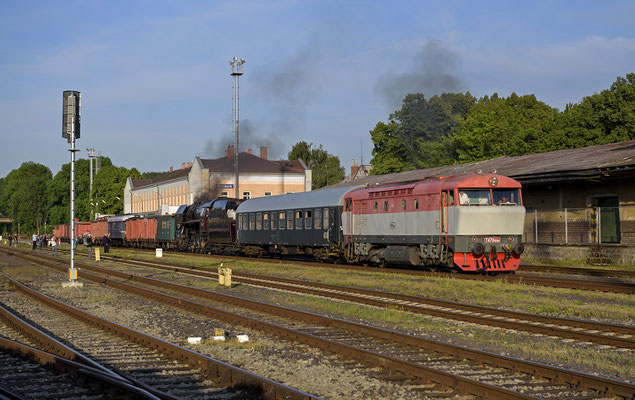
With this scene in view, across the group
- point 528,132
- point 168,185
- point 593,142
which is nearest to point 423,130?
point 528,132

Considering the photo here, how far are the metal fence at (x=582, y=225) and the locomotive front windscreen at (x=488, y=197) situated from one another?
8550 mm

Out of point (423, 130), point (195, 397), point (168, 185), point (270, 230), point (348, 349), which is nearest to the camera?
point (195, 397)

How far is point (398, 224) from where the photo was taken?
25125 mm

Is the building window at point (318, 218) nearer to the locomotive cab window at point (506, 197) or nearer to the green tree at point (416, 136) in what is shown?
the locomotive cab window at point (506, 197)

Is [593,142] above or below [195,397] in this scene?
above

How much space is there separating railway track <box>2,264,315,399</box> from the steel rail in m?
0.22

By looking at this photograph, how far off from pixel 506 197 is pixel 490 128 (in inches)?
1923

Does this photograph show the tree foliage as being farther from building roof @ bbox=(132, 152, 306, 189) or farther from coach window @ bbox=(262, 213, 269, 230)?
coach window @ bbox=(262, 213, 269, 230)

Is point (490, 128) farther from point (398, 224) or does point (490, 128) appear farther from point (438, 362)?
point (438, 362)

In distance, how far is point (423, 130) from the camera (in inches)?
3164

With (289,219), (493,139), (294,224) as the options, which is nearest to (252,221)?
(289,219)

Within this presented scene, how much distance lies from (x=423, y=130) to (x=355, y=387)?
7363cm

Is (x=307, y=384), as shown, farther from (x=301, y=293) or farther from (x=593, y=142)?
(x=593, y=142)

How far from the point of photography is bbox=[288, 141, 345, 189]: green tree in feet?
408
